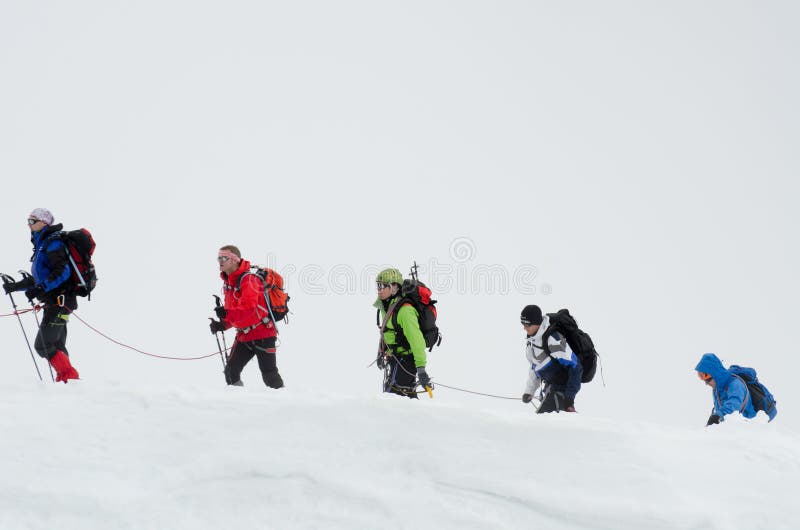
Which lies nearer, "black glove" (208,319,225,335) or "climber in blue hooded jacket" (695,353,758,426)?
"climber in blue hooded jacket" (695,353,758,426)

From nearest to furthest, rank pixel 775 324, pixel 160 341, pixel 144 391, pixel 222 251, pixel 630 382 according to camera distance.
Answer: pixel 144 391 → pixel 222 251 → pixel 630 382 → pixel 160 341 → pixel 775 324

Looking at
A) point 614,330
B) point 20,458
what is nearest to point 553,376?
point 20,458

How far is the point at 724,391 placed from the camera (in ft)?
32.6

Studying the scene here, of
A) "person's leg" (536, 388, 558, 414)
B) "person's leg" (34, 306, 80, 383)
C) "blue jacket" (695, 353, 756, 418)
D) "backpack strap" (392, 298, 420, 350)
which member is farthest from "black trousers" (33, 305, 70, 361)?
"blue jacket" (695, 353, 756, 418)

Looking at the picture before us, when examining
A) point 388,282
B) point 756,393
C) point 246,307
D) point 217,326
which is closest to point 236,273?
point 246,307

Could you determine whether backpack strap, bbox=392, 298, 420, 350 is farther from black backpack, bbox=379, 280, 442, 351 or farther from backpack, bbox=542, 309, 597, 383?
backpack, bbox=542, 309, 597, 383

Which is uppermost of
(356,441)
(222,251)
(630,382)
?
(222,251)

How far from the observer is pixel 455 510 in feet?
17.3

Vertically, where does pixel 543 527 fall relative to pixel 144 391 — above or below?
below

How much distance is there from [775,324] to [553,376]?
610 feet

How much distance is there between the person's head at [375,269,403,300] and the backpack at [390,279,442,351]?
9 cm

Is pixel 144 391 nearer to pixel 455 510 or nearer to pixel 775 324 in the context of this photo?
pixel 455 510

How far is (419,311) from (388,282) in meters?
0.53

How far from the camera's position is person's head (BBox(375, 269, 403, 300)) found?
9.94 meters
